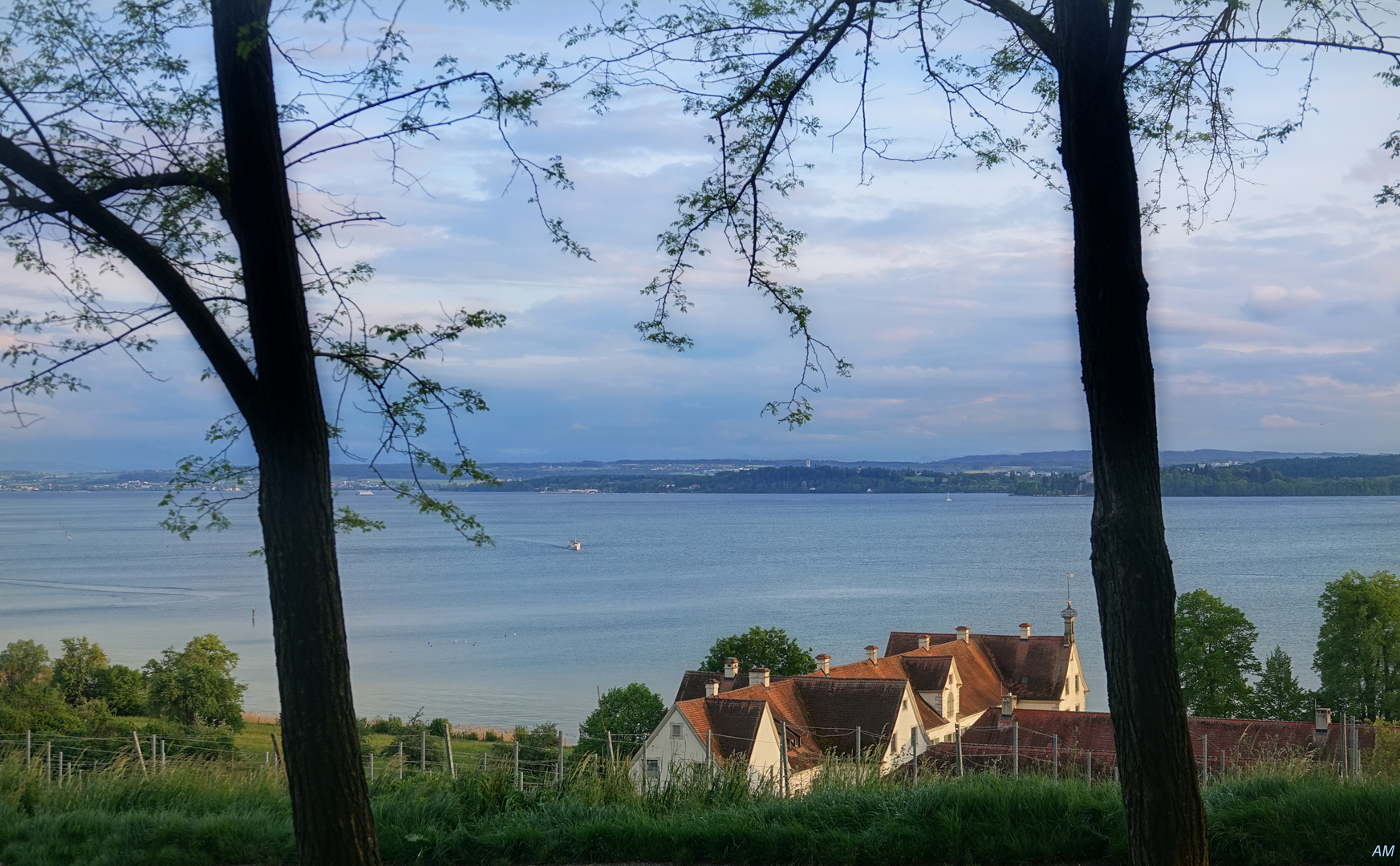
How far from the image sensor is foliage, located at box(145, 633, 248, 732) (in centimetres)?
4775

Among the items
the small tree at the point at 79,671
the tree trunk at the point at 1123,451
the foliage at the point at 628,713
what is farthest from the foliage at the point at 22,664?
the tree trunk at the point at 1123,451

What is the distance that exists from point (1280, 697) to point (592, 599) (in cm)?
5896

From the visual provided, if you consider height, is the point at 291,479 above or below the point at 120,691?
above

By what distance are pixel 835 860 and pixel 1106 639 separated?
79.2 inches

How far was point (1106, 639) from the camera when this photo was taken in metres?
4.48

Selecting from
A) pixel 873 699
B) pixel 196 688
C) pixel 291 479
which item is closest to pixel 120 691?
pixel 196 688

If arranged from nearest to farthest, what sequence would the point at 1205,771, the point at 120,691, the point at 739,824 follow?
1. the point at 739,824
2. the point at 1205,771
3. the point at 120,691

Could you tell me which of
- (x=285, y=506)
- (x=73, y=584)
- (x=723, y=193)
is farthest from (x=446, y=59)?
(x=73, y=584)

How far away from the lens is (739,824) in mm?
5852

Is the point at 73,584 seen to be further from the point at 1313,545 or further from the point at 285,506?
the point at 1313,545

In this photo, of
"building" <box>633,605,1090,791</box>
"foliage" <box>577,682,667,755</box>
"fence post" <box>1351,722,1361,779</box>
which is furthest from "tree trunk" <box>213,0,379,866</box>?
"foliage" <box>577,682,667,755</box>

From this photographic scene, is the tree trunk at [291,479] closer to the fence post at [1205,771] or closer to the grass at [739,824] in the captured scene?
the grass at [739,824]

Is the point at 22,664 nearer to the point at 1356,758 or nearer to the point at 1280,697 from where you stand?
the point at 1356,758

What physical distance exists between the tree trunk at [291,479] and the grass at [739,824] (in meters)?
1.69
